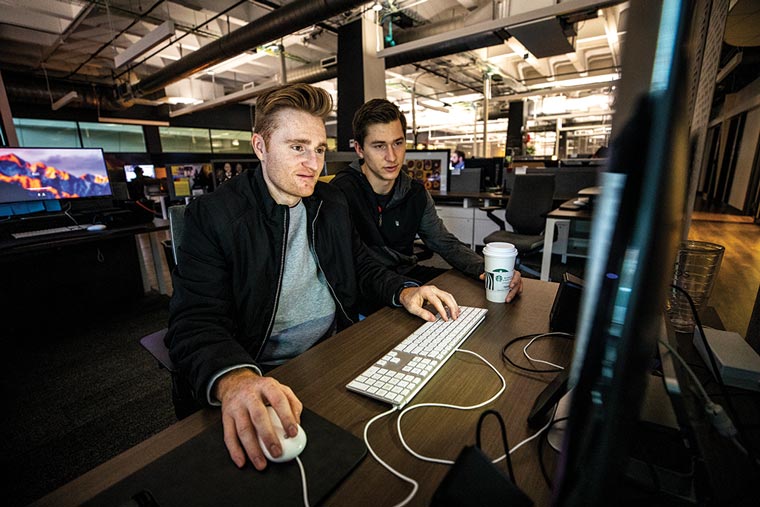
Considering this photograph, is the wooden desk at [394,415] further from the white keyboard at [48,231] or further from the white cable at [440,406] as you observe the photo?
the white keyboard at [48,231]

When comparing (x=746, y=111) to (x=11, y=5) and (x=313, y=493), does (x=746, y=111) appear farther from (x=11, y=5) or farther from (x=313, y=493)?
(x=11, y=5)

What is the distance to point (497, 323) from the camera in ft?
3.10

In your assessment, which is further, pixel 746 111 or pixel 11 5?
pixel 746 111

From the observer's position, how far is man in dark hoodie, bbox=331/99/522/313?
1.70 m

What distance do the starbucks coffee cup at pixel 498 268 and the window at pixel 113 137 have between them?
1110 centimetres

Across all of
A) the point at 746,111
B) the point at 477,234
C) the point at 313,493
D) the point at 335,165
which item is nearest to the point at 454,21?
the point at 477,234

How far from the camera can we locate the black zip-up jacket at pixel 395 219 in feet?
5.74

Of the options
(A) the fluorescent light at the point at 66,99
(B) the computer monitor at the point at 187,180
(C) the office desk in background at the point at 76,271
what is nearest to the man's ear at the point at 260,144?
(C) the office desk in background at the point at 76,271

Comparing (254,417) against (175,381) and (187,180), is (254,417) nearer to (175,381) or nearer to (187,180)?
(175,381)

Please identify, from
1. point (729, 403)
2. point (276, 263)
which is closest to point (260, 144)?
point (276, 263)

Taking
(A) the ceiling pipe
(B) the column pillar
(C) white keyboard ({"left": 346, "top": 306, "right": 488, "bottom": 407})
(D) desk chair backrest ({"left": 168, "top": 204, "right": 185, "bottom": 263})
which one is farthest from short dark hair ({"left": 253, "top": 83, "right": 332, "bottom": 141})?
(B) the column pillar

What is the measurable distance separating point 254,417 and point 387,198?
143 centimetres

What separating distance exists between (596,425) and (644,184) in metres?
0.17

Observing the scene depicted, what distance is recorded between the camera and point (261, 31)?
4078mm
